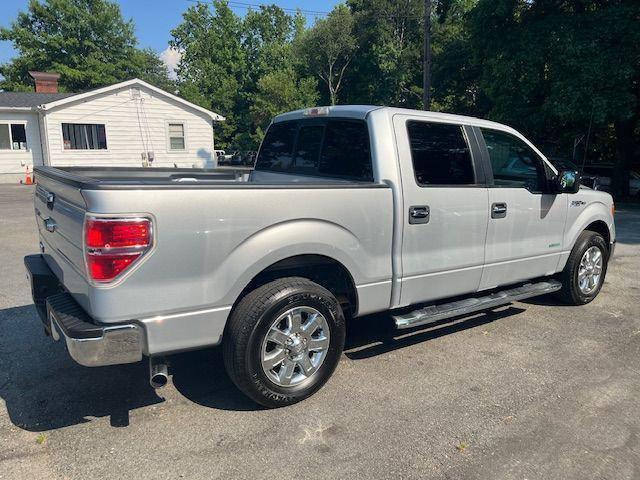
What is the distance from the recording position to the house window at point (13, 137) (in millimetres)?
22109

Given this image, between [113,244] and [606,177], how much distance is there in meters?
22.7

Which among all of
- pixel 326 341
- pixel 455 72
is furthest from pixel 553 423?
pixel 455 72

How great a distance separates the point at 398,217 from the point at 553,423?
1.68 m

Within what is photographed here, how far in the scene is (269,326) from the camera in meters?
3.13

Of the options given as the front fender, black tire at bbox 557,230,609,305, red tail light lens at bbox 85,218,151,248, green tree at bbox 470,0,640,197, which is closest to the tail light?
red tail light lens at bbox 85,218,151,248

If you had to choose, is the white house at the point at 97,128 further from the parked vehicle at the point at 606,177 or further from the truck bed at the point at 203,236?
the truck bed at the point at 203,236

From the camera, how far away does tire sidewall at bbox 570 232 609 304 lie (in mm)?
5328

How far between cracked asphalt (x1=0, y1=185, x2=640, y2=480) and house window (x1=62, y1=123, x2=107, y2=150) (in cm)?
1965

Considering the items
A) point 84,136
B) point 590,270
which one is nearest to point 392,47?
point 84,136

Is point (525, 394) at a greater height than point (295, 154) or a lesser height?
lesser

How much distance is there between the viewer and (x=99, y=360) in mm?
2672

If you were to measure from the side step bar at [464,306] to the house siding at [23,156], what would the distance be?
75.0ft

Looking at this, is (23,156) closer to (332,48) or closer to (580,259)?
(580,259)

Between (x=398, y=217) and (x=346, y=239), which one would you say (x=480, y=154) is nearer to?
(x=398, y=217)
